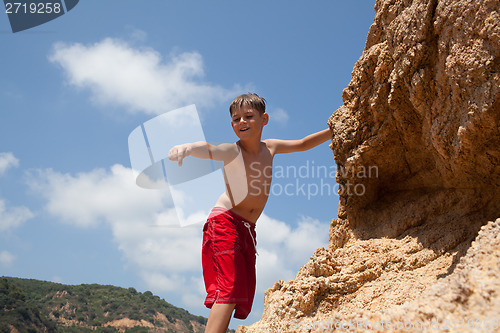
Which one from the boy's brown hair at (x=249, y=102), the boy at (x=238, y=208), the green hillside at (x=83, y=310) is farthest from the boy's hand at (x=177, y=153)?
the green hillside at (x=83, y=310)

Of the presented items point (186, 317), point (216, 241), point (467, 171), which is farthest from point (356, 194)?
point (186, 317)

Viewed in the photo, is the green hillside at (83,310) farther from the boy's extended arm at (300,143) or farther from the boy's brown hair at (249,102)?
the boy's brown hair at (249,102)

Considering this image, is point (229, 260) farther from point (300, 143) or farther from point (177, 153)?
point (300, 143)

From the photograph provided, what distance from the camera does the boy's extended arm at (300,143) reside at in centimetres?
388

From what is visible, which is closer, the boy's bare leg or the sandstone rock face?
the sandstone rock face

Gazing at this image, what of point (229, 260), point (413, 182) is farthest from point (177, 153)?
point (413, 182)

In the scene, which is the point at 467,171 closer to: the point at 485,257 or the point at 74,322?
the point at 485,257

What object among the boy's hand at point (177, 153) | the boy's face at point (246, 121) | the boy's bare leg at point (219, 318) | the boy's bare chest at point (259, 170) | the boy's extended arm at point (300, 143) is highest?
the boy's extended arm at point (300, 143)

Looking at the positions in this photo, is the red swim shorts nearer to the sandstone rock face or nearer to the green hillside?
the sandstone rock face

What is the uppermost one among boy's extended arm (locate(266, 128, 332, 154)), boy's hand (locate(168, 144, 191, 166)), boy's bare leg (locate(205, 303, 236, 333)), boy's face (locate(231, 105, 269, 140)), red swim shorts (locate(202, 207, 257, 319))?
boy's extended arm (locate(266, 128, 332, 154))

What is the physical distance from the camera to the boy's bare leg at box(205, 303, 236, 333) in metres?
2.77

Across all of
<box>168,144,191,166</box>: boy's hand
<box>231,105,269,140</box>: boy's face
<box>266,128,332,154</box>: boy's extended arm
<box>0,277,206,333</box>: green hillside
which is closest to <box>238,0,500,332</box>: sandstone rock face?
<box>266,128,332,154</box>: boy's extended arm

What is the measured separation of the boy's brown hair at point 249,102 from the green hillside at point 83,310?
119 ft

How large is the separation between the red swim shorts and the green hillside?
3604 cm
